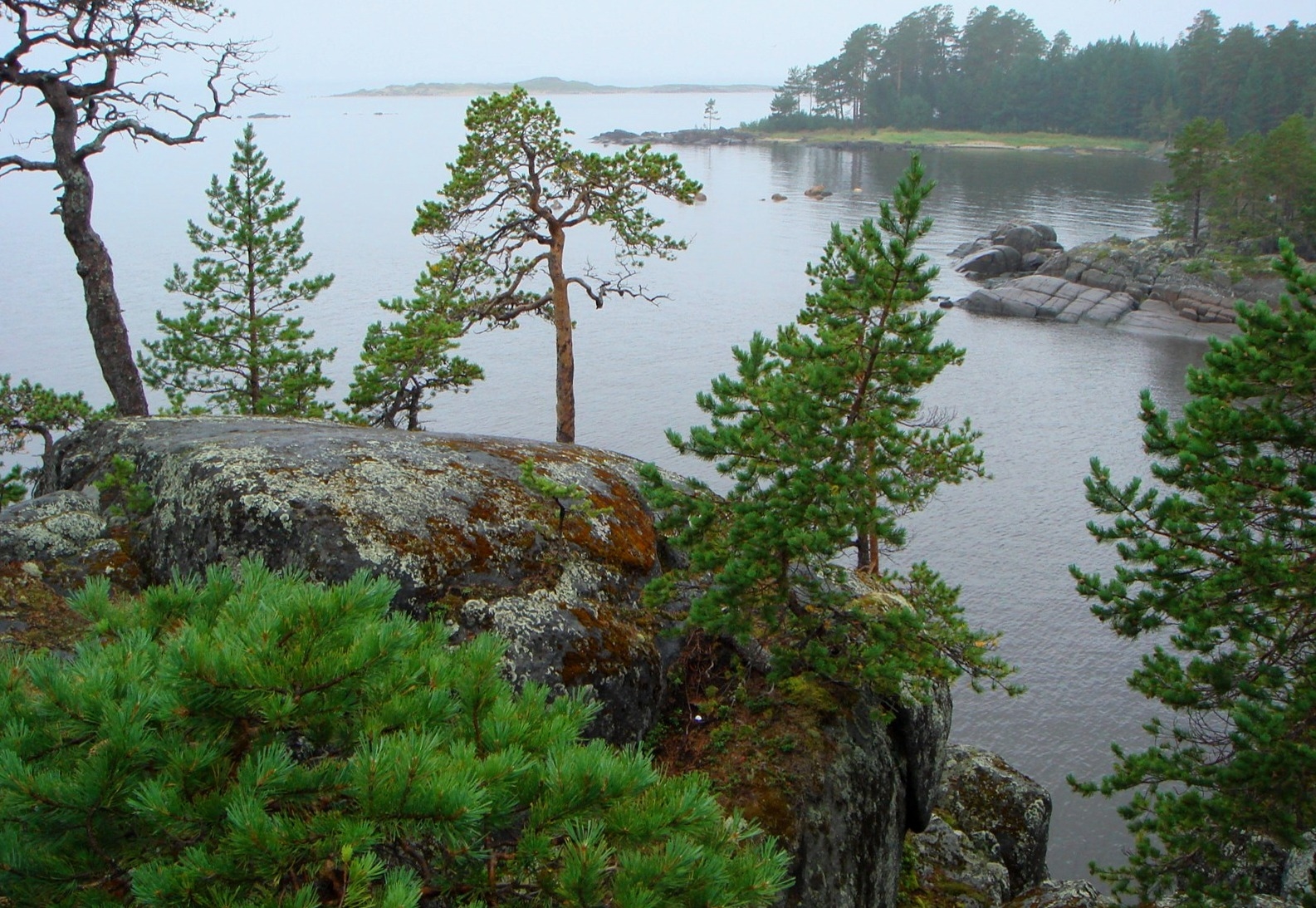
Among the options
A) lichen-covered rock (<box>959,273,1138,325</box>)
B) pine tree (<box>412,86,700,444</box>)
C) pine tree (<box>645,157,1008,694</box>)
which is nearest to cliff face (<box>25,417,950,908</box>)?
pine tree (<box>645,157,1008,694</box>)

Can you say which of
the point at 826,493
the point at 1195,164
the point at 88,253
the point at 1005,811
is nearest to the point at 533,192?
the point at 88,253

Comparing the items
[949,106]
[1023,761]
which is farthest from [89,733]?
[949,106]

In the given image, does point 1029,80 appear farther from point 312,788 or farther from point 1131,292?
point 312,788

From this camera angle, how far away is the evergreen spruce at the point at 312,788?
3.65 metres

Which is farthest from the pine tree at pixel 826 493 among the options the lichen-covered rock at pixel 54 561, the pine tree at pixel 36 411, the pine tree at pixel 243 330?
the pine tree at pixel 36 411

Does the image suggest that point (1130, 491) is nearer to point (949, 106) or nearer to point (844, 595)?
point (844, 595)

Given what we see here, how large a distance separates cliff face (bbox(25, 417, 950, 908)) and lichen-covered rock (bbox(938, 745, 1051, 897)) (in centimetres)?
493

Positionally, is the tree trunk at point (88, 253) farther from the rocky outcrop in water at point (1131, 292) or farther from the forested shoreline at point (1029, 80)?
the forested shoreline at point (1029, 80)

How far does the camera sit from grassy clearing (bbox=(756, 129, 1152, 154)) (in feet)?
434

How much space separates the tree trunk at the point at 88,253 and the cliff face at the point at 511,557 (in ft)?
21.5

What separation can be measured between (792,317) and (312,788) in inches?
2093

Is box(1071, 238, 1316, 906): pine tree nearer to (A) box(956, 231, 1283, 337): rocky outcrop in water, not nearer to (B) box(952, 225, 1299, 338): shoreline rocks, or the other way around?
(B) box(952, 225, 1299, 338): shoreline rocks

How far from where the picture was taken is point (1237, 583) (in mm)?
12062

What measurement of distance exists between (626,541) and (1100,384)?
140 feet
